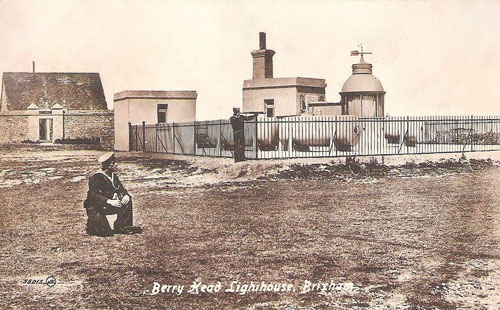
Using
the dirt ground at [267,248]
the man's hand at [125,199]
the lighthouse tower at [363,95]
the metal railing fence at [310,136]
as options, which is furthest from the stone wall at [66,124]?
the man's hand at [125,199]

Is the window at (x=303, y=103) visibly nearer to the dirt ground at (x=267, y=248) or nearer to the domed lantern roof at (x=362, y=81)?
the domed lantern roof at (x=362, y=81)

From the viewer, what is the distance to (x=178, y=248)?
7051mm

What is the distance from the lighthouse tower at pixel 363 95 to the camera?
2734 centimetres

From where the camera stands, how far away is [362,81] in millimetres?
27453

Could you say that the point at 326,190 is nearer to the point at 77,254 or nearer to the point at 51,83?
the point at 77,254

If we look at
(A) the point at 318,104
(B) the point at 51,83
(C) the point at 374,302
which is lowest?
(C) the point at 374,302

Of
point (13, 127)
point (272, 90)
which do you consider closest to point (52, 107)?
point (13, 127)

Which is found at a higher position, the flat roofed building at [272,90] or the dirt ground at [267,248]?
the flat roofed building at [272,90]

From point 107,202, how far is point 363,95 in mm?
21401

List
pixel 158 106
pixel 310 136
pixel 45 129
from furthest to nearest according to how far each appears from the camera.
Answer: pixel 45 129 < pixel 158 106 < pixel 310 136

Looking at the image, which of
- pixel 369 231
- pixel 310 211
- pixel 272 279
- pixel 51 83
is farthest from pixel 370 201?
pixel 51 83

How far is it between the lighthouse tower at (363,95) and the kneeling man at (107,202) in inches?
821

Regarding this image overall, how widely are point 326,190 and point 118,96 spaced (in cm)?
2019

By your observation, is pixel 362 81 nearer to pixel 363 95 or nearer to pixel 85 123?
pixel 363 95
